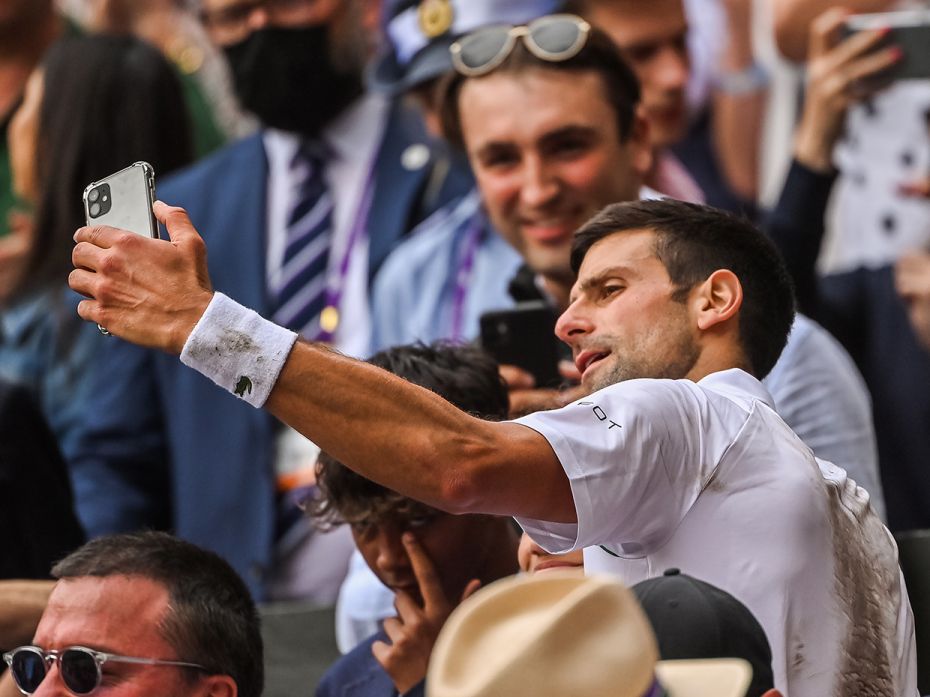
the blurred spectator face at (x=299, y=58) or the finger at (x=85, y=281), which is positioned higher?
the finger at (x=85, y=281)

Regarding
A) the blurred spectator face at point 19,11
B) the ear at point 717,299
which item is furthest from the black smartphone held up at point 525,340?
the blurred spectator face at point 19,11

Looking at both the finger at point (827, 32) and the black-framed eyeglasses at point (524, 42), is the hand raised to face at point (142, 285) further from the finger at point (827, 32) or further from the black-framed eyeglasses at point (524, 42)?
the finger at point (827, 32)

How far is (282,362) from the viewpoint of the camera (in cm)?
239

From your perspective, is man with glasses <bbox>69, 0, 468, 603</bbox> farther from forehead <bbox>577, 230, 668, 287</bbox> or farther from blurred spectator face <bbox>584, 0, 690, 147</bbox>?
forehead <bbox>577, 230, 668, 287</bbox>

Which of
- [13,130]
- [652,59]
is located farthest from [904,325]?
[13,130]

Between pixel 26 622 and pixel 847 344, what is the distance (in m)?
2.30

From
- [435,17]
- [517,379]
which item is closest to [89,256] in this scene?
[517,379]

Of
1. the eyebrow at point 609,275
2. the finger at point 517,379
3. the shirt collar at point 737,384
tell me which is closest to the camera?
the shirt collar at point 737,384

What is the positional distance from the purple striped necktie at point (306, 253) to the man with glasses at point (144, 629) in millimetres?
2062

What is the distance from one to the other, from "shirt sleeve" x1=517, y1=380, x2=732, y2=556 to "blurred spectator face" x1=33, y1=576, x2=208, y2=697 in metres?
0.74

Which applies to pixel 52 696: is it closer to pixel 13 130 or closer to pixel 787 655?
pixel 787 655

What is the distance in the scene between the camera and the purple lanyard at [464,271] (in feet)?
14.9

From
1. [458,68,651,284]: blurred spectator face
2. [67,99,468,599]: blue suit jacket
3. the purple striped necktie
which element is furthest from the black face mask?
[458,68,651,284]: blurred spectator face

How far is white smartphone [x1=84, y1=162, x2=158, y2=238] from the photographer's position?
2.56 m
